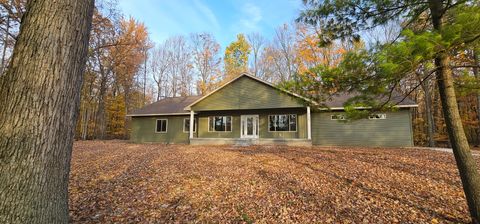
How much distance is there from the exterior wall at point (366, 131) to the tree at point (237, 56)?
53.0 feet

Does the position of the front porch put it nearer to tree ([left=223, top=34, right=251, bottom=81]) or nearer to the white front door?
the white front door

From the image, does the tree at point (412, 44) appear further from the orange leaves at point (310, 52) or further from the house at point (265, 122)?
the orange leaves at point (310, 52)

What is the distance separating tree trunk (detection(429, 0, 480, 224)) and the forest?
15017 mm

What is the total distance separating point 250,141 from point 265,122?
190 centimetres

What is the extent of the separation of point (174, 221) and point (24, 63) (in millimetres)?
2812

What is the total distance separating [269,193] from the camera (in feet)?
15.4

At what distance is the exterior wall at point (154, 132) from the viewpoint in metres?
18.0

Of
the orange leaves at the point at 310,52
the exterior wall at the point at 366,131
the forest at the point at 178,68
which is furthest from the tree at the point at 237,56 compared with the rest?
the exterior wall at the point at 366,131

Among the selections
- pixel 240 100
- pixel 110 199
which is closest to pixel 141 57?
pixel 240 100

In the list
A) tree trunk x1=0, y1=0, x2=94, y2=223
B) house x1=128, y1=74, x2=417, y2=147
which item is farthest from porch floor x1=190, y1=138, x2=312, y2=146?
tree trunk x1=0, y1=0, x2=94, y2=223

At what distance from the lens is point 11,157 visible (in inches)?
71.4

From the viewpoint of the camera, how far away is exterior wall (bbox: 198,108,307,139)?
14812mm

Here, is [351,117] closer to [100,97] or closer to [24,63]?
[24,63]

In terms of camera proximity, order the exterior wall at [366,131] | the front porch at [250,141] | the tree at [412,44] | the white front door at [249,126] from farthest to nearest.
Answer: the white front door at [249,126], the front porch at [250,141], the exterior wall at [366,131], the tree at [412,44]
